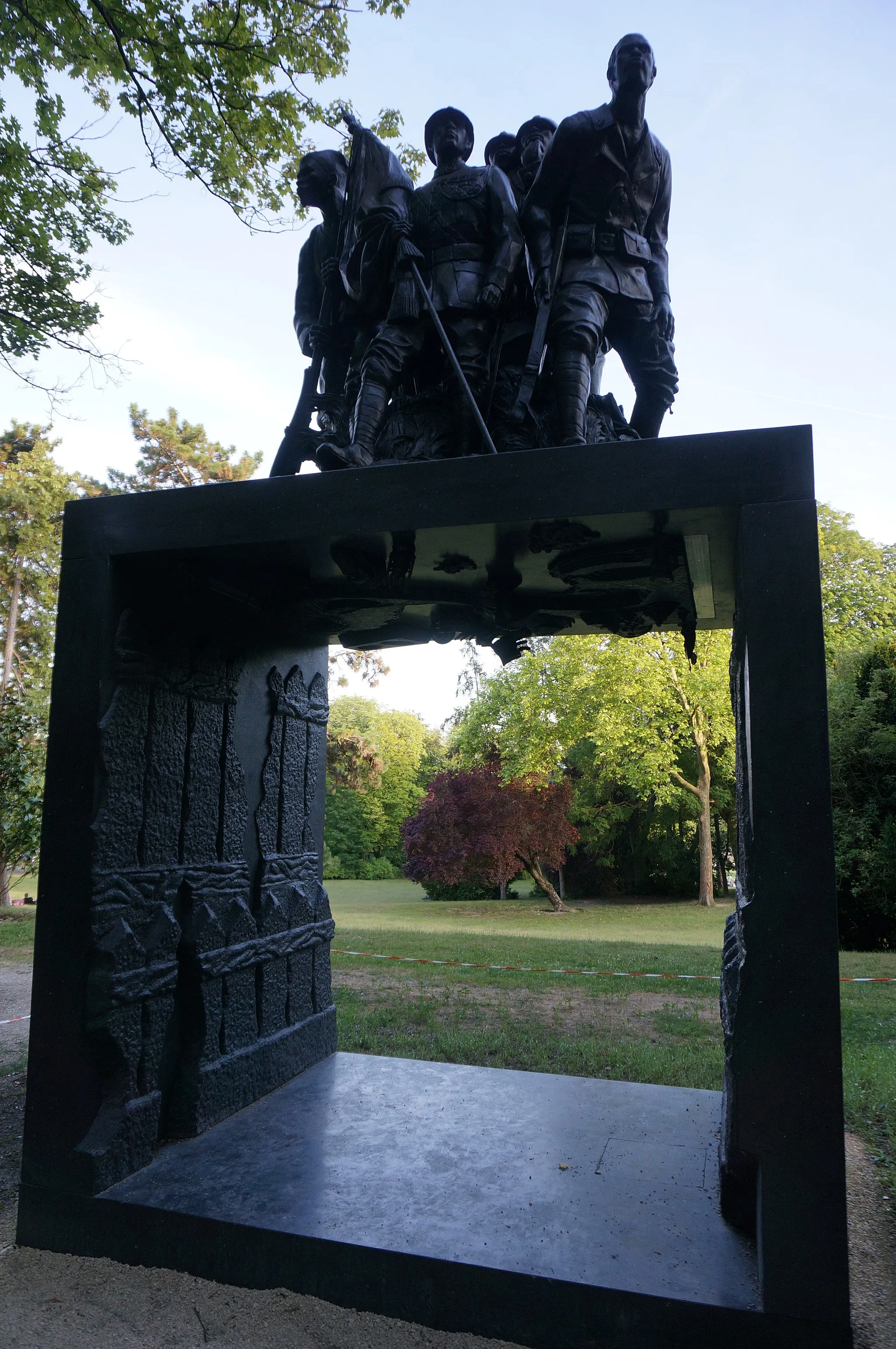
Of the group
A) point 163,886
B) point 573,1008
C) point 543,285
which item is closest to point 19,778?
point 573,1008

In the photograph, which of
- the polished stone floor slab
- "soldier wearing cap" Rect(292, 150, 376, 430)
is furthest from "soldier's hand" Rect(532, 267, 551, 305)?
the polished stone floor slab

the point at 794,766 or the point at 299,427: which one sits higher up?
the point at 299,427

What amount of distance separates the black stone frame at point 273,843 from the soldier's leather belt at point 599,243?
133 centimetres

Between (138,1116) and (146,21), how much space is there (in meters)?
7.74

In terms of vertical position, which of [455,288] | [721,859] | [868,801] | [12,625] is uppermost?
[12,625]

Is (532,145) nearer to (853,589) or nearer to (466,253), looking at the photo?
(466,253)

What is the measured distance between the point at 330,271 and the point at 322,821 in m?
2.79

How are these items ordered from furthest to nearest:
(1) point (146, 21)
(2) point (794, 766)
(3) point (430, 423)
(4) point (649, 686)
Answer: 1. (4) point (649, 686)
2. (1) point (146, 21)
3. (3) point (430, 423)
4. (2) point (794, 766)

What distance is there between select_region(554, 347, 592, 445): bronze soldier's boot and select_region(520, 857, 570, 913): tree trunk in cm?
1668

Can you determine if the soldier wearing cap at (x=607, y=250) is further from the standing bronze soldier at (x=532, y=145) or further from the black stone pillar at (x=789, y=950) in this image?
the black stone pillar at (x=789, y=950)

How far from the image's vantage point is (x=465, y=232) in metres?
3.75

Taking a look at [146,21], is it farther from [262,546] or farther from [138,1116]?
[138,1116]

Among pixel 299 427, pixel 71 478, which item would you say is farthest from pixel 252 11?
pixel 71 478

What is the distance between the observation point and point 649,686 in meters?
18.0
